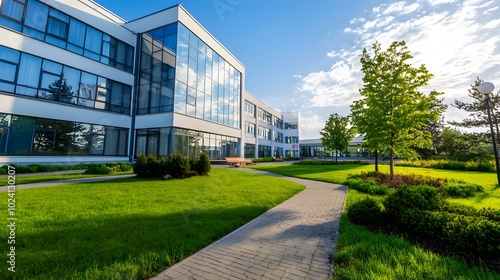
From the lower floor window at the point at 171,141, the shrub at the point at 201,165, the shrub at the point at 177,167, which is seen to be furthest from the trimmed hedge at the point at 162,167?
the lower floor window at the point at 171,141

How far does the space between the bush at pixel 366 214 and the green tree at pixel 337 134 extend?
30.9 m

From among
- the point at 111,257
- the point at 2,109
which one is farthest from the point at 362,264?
the point at 2,109

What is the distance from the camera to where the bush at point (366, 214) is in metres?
5.37

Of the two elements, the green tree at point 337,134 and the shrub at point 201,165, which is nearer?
the shrub at point 201,165

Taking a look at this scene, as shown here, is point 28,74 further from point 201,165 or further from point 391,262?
point 391,262

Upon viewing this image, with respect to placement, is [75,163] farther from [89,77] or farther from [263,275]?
[263,275]

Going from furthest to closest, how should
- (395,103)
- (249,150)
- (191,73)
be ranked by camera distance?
1. (249,150)
2. (191,73)
3. (395,103)

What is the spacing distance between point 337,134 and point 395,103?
23.3 meters

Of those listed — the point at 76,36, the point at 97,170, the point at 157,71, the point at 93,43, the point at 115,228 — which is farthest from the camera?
the point at 157,71

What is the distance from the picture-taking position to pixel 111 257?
3467mm

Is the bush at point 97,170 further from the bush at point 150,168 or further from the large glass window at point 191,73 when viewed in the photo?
the large glass window at point 191,73

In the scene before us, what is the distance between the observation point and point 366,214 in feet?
17.7

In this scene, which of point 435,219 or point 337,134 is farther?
point 337,134

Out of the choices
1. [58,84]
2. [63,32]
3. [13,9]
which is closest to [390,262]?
[58,84]
